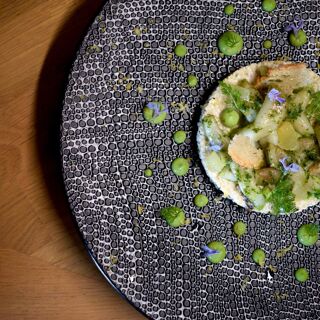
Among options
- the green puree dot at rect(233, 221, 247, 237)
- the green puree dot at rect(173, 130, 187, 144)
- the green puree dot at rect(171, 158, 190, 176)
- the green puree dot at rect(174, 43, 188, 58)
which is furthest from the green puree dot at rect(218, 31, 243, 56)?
the green puree dot at rect(233, 221, 247, 237)

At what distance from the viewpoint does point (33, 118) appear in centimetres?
235

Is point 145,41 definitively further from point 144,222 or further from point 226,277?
point 226,277

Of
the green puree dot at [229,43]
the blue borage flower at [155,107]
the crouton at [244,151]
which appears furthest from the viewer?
the green puree dot at [229,43]

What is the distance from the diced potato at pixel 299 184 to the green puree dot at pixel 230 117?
32 cm

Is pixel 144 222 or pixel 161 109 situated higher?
pixel 161 109

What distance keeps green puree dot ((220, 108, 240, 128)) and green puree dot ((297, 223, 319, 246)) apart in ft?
1.89

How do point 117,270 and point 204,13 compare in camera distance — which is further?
point 204,13

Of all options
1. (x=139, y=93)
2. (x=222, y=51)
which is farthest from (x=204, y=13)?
(x=139, y=93)

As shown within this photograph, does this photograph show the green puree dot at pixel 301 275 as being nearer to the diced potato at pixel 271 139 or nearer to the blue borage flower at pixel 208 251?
the blue borage flower at pixel 208 251

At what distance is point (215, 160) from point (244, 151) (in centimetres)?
12

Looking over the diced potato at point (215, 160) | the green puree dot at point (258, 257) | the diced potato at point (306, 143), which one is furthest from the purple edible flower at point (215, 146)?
the green puree dot at point (258, 257)

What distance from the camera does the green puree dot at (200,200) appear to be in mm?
2412

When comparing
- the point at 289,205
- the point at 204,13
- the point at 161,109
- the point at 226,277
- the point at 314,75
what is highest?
the point at 204,13

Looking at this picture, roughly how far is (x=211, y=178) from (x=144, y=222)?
328mm
